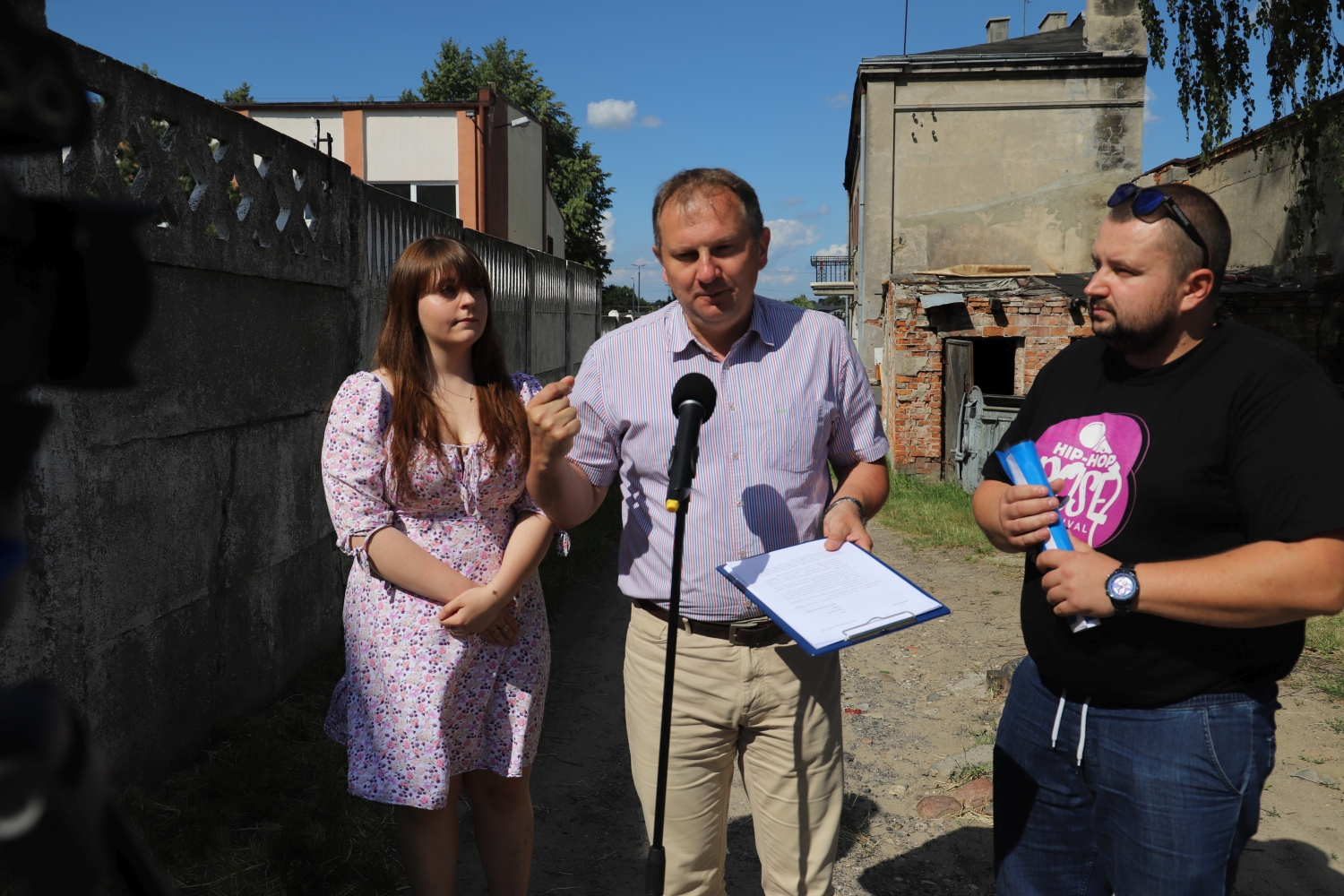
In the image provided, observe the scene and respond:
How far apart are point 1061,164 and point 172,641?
19.6 metres

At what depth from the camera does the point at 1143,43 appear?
19391 millimetres

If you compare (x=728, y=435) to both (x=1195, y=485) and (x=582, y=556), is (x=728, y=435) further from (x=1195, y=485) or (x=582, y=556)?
(x=582, y=556)

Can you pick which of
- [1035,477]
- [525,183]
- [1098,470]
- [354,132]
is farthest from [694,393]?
[525,183]

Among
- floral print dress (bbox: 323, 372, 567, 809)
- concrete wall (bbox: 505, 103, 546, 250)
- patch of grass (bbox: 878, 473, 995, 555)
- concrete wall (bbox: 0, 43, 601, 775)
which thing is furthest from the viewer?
concrete wall (bbox: 505, 103, 546, 250)

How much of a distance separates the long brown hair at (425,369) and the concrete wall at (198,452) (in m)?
0.70

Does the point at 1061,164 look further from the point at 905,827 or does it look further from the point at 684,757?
the point at 684,757

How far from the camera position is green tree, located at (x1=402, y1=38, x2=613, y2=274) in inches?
1802

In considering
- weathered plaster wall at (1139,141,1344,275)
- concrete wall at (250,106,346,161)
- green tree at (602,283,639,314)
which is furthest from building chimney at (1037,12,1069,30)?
green tree at (602,283,639,314)

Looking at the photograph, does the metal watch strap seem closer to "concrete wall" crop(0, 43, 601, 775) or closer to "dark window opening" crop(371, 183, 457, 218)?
"concrete wall" crop(0, 43, 601, 775)

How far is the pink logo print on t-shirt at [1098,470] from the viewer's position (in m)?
2.22

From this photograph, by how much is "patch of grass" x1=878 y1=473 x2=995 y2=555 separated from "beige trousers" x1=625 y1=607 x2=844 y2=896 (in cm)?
739

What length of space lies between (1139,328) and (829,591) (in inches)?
37.6

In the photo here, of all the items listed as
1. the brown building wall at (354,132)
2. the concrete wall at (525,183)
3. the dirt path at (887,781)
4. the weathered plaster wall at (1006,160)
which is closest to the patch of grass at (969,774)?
the dirt path at (887,781)

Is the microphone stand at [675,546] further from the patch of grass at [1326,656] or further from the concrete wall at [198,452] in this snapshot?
the patch of grass at [1326,656]
